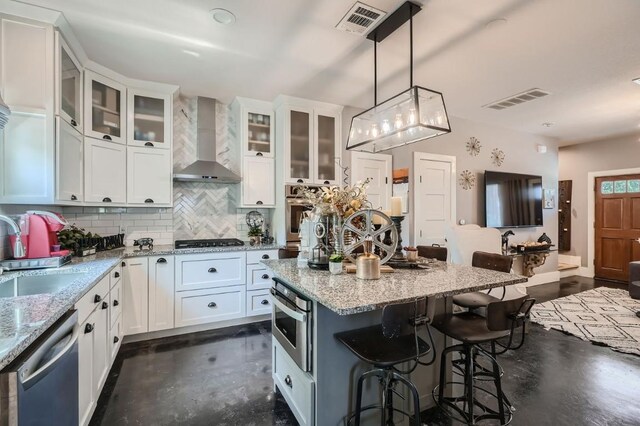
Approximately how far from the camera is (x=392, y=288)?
1.58 meters

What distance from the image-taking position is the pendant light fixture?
208 centimetres

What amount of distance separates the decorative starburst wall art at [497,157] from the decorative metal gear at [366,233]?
4125 mm

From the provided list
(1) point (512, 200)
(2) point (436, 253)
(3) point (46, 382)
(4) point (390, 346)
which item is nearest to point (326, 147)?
(2) point (436, 253)

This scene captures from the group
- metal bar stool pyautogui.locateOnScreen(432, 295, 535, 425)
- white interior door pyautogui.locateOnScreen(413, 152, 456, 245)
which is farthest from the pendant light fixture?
white interior door pyautogui.locateOnScreen(413, 152, 456, 245)

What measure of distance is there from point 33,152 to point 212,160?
179 centimetres

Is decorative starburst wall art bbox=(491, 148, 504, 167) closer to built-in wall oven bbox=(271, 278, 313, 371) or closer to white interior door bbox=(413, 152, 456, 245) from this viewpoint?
white interior door bbox=(413, 152, 456, 245)

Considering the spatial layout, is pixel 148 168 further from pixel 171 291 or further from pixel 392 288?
pixel 392 288

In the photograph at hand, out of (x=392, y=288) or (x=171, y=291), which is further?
(x=171, y=291)

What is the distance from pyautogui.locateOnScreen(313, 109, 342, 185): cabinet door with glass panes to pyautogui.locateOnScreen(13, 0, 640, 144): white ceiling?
0.26 meters

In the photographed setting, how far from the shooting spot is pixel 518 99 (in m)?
3.95

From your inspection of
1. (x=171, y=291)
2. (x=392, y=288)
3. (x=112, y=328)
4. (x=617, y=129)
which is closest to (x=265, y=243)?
(x=171, y=291)

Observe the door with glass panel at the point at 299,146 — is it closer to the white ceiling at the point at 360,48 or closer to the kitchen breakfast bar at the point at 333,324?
the white ceiling at the point at 360,48

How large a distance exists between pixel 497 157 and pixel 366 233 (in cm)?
450

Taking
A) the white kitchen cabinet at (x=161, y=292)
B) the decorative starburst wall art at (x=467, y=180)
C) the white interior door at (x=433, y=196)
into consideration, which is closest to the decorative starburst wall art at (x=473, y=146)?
the decorative starburst wall art at (x=467, y=180)
